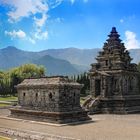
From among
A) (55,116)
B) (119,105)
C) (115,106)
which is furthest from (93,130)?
(115,106)

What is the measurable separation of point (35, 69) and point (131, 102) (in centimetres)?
5545

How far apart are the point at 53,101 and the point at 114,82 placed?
15.0m

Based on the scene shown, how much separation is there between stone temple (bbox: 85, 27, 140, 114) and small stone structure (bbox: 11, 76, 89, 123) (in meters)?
9.60

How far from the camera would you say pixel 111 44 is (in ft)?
161

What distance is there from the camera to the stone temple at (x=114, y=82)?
4559 centimetres

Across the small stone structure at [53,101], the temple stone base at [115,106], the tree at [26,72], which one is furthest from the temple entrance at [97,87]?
the tree at [26,72]

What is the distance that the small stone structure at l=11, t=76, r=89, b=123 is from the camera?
3356 centimetres

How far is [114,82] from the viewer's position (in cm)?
4706

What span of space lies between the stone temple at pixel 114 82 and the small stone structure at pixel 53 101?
31.5ft

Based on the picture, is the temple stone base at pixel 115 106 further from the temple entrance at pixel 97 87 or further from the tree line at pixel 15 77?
the tree line at pixel 15 77

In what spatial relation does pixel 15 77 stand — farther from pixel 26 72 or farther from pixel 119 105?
pixel 119 105

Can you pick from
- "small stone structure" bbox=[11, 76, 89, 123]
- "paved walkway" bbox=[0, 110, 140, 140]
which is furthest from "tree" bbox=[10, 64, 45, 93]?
"paved walkway" bbox=[0, 110, 140, 140]

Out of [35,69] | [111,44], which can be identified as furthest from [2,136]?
[35,69]

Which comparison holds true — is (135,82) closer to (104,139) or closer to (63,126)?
(63,126)
